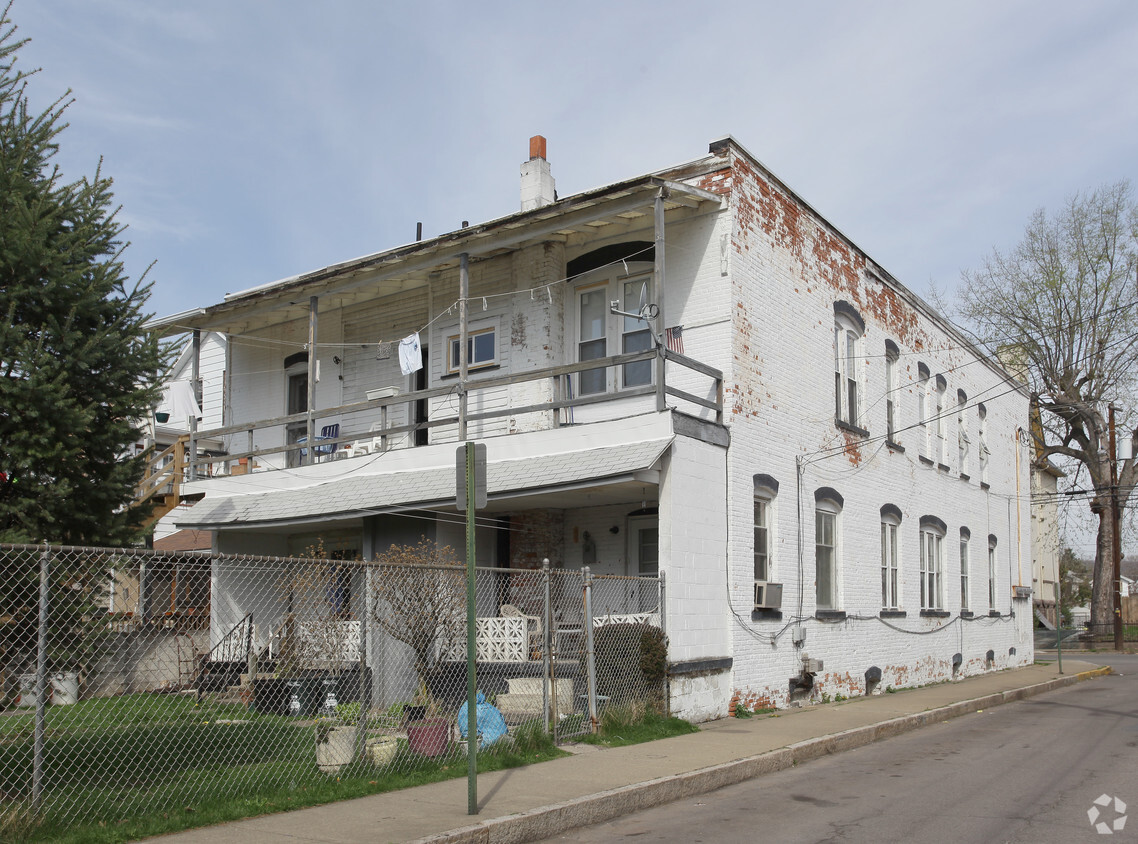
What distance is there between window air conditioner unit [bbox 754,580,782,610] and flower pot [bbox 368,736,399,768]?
269 inches

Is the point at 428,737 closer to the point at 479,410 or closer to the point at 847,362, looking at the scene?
the point at 479,410

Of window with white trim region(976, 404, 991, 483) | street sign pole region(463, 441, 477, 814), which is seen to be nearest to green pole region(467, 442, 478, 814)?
street sign pole region(463, 441, 477, 814)

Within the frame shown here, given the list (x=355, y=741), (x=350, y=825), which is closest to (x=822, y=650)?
(x=355, y=741)

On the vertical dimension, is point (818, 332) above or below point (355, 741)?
above

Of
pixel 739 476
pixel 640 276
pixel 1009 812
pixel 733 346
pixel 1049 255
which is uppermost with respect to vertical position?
pixel 1049 255

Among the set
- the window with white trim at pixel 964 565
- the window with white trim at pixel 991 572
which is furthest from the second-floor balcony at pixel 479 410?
the window with white trim at pixel 991 572

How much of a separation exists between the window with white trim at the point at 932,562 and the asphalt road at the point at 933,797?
292 inches

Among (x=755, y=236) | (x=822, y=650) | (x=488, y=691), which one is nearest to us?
(x=488, y=691)

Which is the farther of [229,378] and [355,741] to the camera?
[229,378]

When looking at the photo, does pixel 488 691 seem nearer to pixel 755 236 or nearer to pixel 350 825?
pixel 350 825

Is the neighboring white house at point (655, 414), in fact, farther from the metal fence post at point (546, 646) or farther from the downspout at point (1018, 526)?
the downspout at point (1018, 526)

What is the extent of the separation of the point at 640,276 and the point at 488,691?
21.5ft

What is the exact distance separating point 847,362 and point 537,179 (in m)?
6.49

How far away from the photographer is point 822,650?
16484 millimetres
